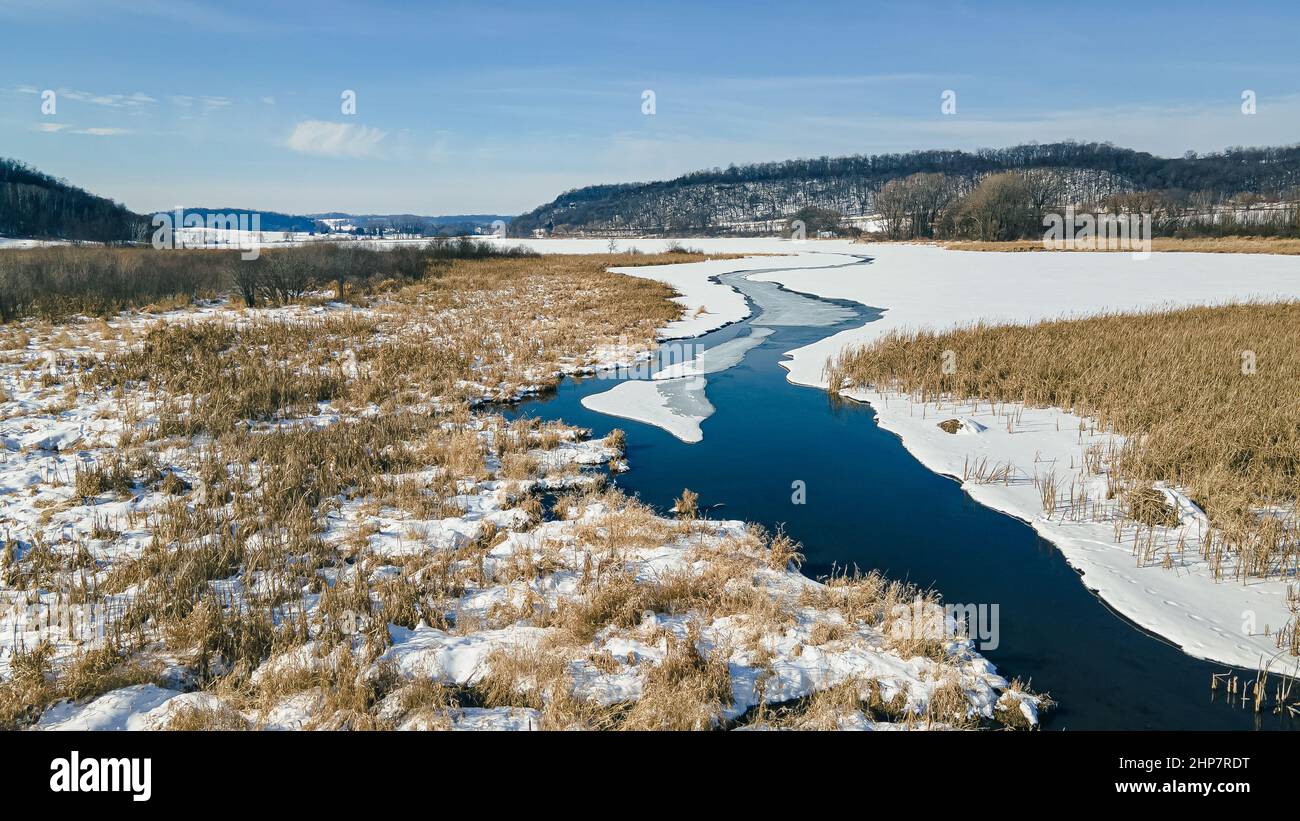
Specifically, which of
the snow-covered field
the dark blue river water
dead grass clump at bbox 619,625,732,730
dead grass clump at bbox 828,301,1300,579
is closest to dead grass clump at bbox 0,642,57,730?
dead grass clump at bbox 619,625,732,730

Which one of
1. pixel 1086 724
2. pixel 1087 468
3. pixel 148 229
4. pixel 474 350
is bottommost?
pixel 1086 724

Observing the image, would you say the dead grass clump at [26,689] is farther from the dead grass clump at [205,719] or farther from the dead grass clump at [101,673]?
the dead grass clump at [205,719]

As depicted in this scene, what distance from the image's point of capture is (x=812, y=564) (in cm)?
723

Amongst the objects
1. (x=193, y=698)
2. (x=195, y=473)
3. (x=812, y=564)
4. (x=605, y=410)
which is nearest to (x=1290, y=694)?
(x=812, y=564)

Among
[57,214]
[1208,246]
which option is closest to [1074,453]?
[1208,246]

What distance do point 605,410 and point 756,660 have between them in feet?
29.2

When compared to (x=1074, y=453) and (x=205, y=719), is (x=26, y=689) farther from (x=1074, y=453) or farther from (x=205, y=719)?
(x=1074, y=453)

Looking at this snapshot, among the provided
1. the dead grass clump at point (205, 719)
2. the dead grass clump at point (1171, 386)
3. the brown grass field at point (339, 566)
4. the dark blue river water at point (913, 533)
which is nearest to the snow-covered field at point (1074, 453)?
the dark blue river water at point (913, 533)

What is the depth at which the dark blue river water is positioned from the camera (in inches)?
202

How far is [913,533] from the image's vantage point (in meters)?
8.05

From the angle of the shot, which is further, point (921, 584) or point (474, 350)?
point (474, 350)

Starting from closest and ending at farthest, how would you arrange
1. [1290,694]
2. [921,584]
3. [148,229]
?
[1290,694] → [921,584] → [148,229]

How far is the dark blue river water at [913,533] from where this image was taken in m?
5.13
